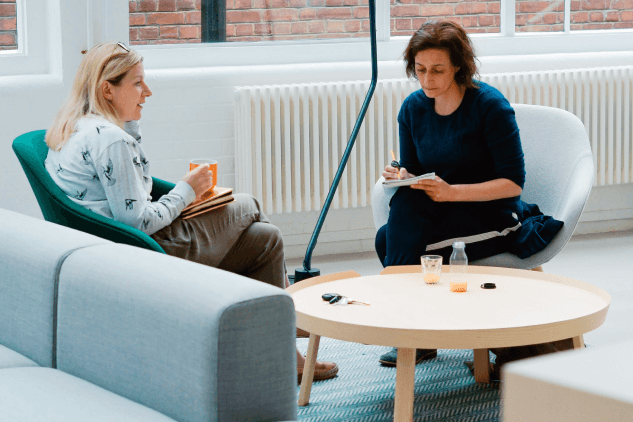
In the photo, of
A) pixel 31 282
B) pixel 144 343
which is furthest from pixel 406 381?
pixel 31 282

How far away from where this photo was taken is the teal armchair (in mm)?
2334

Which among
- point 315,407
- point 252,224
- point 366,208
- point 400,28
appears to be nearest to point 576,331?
point 315,407

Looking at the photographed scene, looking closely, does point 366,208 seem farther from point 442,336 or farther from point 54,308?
point 54,308

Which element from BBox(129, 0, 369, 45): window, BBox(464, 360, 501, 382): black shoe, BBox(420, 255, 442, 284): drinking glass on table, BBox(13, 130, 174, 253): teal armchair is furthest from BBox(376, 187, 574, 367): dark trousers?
BBox(129, 0, 369, 45): window

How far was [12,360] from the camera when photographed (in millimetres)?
1698

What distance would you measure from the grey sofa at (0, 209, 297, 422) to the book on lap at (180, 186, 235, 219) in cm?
92

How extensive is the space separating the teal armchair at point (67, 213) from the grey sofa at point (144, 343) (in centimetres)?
60

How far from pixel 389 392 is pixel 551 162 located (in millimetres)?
1099

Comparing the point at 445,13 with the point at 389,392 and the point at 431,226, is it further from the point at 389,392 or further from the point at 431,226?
the point at 389,392

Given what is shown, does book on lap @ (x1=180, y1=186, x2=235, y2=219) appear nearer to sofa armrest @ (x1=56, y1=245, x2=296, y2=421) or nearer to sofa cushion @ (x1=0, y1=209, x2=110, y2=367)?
sofa cushion @ (x1=0, y1=209, x2=110, y2=367)

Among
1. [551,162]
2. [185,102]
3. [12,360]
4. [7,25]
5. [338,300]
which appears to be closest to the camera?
[12,360]

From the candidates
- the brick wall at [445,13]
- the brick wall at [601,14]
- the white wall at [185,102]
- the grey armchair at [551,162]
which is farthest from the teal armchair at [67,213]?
the brick wall at [601,14]

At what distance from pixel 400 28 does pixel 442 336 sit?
3011 millimetres

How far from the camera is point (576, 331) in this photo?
2.01 m
